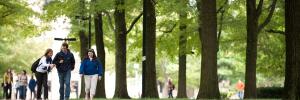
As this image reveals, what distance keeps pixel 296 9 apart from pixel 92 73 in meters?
6.17

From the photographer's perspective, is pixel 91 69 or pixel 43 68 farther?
pixel 43 68

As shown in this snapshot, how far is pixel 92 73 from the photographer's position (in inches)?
679

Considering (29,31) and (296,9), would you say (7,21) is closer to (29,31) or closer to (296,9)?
(29,31)

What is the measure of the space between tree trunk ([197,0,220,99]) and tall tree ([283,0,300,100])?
19.1 feet

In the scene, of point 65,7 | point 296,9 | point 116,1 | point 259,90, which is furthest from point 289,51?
point 259,90

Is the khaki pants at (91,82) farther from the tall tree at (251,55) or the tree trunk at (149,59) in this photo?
the tall tree at (251,55)

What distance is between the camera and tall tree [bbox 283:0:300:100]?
13.6 m

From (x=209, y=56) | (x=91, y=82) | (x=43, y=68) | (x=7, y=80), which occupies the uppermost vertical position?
(x=209, y=56)

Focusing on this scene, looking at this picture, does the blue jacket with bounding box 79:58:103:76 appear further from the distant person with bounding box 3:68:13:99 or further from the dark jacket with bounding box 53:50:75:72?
the distant person with bounding box 3:68:13:99

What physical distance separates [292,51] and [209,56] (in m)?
6.23

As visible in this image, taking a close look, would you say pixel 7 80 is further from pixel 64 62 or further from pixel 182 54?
pixel 64 62

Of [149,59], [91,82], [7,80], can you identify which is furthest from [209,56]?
[7,80]

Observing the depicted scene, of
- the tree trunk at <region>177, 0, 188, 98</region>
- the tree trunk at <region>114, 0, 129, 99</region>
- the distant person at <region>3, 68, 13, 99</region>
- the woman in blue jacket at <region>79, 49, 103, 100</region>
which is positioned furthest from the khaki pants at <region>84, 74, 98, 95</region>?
the tree trunk at <region>177, 0, 188, 98</region>

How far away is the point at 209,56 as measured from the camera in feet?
65.7
